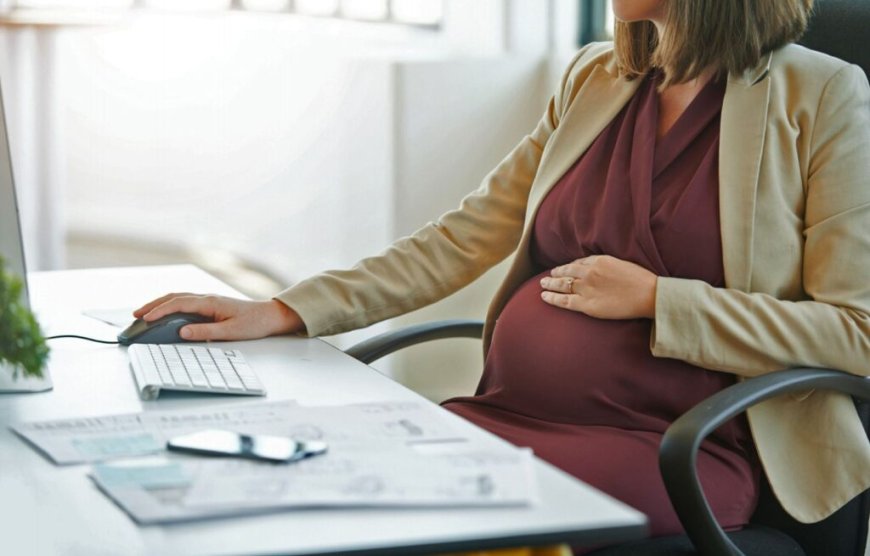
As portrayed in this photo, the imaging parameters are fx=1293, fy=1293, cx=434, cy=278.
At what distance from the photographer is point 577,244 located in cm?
187

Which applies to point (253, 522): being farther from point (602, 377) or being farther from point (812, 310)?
point (812, 310)

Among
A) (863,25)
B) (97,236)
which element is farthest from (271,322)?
(97,236)

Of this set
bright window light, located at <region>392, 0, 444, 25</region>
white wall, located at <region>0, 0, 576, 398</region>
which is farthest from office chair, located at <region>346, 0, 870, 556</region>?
bright window light, located at <region>392, 0, 444, 25</region>

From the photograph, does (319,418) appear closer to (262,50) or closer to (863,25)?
(863,25)

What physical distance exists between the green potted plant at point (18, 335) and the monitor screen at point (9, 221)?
1.21 ft

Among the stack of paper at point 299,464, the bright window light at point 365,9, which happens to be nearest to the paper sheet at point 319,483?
the stack of paper at point 299,464

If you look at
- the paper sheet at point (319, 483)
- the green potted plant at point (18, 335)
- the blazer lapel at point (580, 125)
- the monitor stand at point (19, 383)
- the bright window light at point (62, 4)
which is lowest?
the monitor stand at point (19, 383)

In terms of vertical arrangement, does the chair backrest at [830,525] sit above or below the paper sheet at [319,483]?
below

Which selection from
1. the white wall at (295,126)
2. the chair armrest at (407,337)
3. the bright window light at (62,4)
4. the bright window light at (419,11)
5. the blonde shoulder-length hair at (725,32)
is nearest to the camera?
the blonde shoulder-length hair at (725,32)

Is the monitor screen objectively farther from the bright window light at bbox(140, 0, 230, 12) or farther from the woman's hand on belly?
the bright window light at bbox(140, 0, 230, 12)

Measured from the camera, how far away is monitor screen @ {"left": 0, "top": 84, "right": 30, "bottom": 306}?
1562mm

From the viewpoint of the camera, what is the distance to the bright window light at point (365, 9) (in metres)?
3.43

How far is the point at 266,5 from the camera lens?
3.31 metres

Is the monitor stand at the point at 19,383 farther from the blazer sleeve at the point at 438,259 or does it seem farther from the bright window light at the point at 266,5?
the bright window light at the point at 266,5
